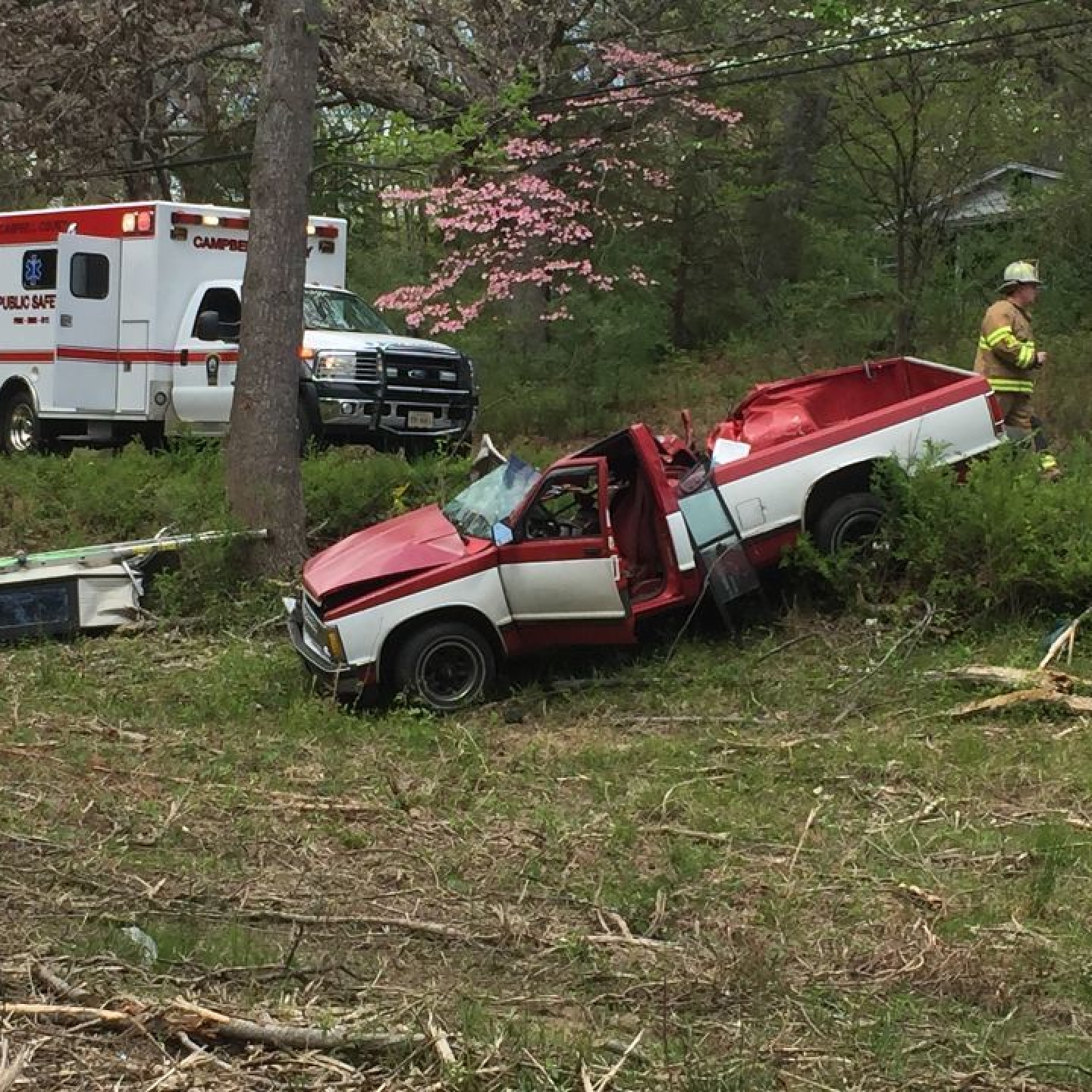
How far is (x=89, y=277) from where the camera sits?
16.8 meters

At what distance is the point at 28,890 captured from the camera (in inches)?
216

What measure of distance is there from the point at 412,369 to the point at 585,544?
747cm

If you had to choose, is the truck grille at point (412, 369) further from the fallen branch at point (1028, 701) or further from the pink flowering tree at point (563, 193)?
the fallen branch at point (1028, 701)

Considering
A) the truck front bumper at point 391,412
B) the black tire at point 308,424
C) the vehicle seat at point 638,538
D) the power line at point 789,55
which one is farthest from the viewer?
the power line at point 789,55

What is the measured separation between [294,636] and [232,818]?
9.17 feet

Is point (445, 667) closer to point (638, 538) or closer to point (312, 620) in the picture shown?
point (312, 620)

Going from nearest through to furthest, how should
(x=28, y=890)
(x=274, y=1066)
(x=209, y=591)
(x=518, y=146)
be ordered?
(x=274, y=1066), (x=28, y=890), (x=209, y=591), (x=518, y=146)

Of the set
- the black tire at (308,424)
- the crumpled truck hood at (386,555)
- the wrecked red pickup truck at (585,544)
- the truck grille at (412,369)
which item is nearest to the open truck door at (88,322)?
the black tire at (308,424)

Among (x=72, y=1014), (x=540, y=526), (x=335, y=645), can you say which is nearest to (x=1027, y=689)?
(x=540, y=526)

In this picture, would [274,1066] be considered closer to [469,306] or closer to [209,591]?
[209,591]

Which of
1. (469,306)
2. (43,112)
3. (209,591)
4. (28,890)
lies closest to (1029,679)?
(28,890)

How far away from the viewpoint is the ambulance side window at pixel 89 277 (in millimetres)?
16672

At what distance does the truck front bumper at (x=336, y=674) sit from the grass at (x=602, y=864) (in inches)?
7.1

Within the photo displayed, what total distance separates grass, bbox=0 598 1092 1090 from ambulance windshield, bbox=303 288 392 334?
23.2 feet
